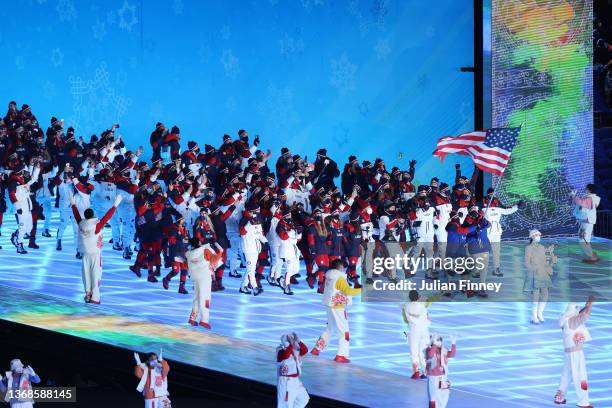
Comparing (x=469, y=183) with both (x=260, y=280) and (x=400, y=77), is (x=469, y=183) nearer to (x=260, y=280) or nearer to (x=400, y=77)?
(x=260, y=280)

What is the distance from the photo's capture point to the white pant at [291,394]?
16.5m

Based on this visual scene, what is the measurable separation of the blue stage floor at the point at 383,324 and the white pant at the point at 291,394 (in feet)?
2.98

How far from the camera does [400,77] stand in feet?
111

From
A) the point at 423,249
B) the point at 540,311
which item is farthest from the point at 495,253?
the point at 540,311

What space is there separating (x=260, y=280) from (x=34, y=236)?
4014 millimetres

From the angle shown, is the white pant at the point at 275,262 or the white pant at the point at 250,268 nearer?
the white pant at the point at 250,268

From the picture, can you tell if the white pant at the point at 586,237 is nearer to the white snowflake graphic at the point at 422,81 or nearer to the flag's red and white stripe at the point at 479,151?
the flag's red and white stripe at the point at 479,151

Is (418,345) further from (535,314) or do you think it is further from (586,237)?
(586,237)

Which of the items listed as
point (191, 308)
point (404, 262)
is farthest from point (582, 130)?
point (191, 308)

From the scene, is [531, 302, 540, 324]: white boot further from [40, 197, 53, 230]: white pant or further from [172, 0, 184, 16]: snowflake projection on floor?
[172, 0, 184, 16]: snowflake projection on floor

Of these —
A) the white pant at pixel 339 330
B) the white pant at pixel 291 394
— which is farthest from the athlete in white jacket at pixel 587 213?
the white pant at pixel 291 394

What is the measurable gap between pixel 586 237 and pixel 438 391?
38.3 ft

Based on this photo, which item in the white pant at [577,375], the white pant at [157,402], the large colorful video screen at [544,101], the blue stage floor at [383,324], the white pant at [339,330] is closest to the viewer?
the white pant at [157,402]

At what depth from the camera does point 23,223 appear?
23391 mm
